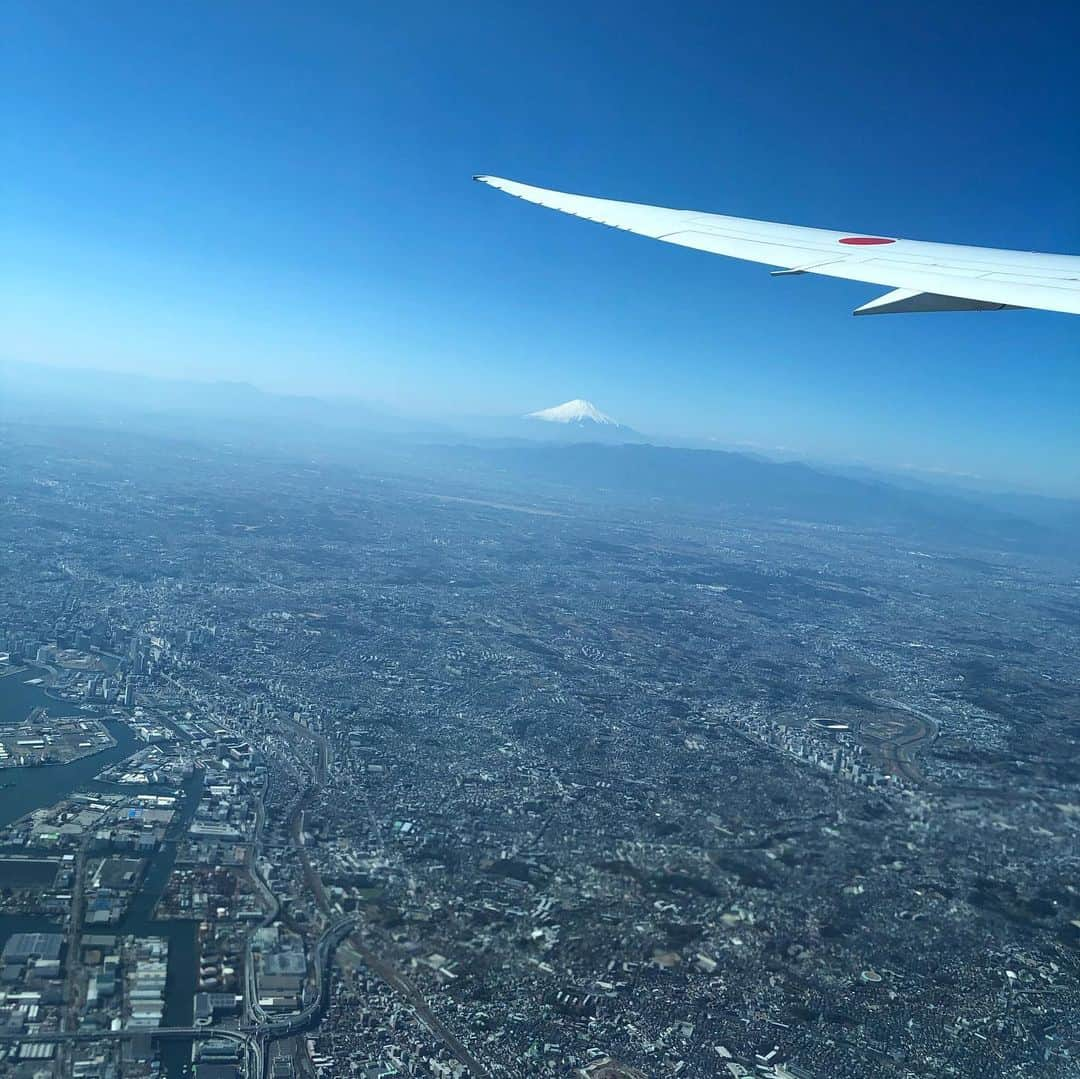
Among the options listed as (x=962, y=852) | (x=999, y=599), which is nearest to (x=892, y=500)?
(x=999, y=599)

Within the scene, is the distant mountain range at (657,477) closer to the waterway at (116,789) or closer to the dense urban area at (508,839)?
the dense urban area at (508,839)

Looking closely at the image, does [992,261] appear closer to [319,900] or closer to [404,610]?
[319,900]

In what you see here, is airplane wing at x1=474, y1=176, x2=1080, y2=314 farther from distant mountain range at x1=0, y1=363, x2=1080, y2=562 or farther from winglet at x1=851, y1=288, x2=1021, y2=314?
distant mountain range at x1=0, y1=363, x2=1080, y2=562

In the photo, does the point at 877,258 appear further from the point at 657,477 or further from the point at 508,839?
the point at 657,477

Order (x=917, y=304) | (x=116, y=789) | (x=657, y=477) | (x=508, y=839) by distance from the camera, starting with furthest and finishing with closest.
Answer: (x=657, y=477)
(x=116, y=789)
(x=508, y=839)
(x=917, y=304)

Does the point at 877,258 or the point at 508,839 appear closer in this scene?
the point at 877,258

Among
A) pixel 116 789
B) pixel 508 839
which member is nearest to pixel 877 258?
pixel 508 839
